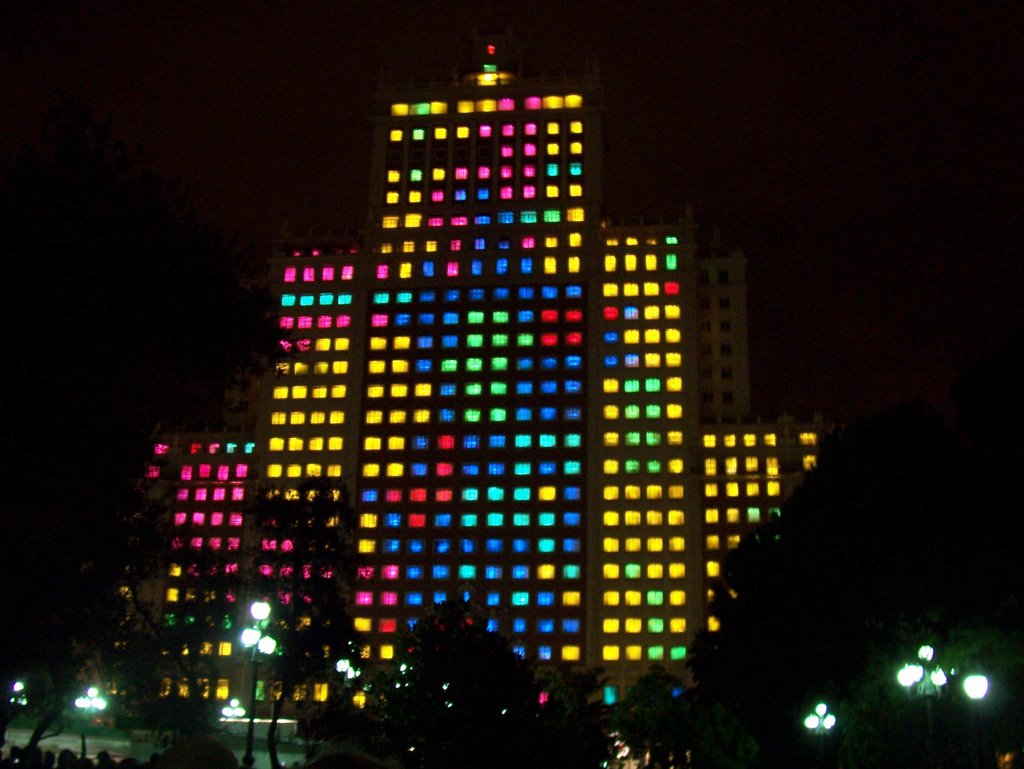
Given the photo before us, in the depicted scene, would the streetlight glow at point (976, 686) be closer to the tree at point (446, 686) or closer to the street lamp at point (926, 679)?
the street lamp at point (926, 679)

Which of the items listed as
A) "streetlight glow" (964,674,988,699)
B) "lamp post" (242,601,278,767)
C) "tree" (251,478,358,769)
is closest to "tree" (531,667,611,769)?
"lamp post" (242,601,278,767)

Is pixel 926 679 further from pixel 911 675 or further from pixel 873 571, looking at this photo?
pixel 873 571

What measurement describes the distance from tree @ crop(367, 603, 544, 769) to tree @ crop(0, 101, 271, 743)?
8.74 meters

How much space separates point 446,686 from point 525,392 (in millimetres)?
105949

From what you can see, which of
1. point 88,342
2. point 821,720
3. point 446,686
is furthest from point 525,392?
point 88,342

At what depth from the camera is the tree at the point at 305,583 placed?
43531mm

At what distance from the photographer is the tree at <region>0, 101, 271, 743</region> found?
63.4ft

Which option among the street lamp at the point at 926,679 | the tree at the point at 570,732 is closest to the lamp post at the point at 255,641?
the tree at the point at 570,732

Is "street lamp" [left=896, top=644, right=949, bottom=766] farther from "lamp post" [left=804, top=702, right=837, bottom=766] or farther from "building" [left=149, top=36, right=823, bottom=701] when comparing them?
"building" [left=149, top=36, right=823, bottom=701]

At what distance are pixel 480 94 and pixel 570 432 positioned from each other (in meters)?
49.7

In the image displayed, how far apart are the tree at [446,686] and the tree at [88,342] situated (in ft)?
28.7

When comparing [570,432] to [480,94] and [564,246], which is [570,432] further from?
[480,94]

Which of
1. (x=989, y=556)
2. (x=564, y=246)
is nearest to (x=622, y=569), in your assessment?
(x=564, y=246)

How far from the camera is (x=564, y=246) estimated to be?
140500 millimetres
